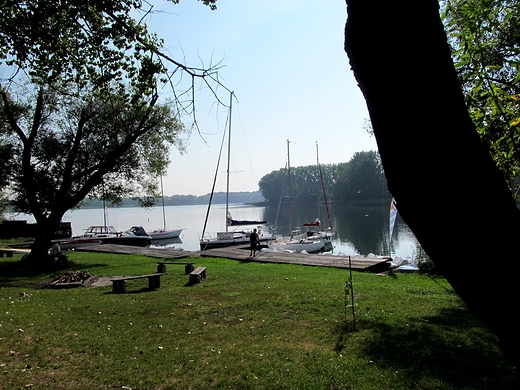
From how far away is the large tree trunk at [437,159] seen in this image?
1528 mm

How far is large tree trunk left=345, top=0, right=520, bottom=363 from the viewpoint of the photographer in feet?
5.01

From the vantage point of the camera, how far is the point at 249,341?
20.5 ft

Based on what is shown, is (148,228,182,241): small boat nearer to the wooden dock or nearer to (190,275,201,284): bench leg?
the wooden dock

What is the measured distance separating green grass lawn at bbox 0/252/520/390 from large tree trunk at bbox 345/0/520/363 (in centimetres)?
357

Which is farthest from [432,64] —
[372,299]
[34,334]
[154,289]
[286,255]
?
[286,255]

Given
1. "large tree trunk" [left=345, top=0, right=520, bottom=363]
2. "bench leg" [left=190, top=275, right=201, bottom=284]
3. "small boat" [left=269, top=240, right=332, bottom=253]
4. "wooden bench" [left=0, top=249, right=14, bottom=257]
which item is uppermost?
"large tree trunk" [left=345, top=0, right=520, bottom=363]

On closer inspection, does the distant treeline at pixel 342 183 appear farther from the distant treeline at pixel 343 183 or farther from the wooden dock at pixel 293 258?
the wooden dock at pixel 293 258

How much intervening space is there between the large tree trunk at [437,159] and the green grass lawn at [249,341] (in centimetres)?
357

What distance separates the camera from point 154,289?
11.2 metres

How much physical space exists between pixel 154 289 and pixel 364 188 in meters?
109

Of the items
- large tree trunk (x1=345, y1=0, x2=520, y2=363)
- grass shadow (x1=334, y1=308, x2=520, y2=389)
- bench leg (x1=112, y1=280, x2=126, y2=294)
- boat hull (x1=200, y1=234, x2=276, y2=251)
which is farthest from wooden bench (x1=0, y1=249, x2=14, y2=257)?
large tree trunk (x1=345, y1=0, x2=520, y2=363)

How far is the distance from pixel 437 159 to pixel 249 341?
5308 millimetres

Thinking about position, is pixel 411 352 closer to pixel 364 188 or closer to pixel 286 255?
pixel 286 255

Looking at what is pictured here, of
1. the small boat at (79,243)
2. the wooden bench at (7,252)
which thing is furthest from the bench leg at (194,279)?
the small boat at (79,243)
